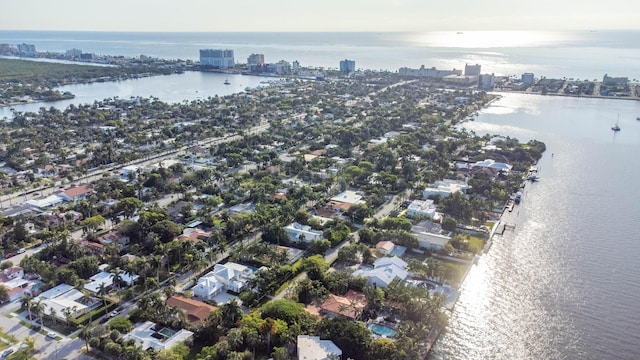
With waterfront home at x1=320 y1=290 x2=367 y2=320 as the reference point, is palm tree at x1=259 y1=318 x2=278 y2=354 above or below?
above

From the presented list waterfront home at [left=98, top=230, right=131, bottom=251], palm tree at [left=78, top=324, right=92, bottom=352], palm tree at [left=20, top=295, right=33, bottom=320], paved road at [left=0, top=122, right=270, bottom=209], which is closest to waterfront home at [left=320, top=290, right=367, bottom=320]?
palm tree at [left=78, top=324, right=92, bottom=352]

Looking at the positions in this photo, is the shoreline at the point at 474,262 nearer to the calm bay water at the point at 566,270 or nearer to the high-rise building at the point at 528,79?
the calm bay water at the point at 566,270

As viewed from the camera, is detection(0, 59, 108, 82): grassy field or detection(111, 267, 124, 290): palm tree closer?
detection(111, 267, 124, 290): palm tree

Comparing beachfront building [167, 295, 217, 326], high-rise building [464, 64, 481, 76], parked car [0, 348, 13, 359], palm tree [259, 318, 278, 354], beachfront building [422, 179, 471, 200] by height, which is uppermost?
high-rise building [464, 64, 481, 76]

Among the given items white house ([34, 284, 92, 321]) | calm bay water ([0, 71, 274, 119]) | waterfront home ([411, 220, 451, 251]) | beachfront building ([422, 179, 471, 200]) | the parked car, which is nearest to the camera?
the parked car

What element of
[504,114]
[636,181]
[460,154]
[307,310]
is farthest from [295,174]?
[504,114]

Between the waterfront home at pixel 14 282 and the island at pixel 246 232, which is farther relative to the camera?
the waterfront home at pixel 14 282

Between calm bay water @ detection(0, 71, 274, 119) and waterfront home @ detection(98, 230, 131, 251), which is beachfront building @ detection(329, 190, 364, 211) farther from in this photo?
calm bay water @ detection(0, 71, 274, 119)

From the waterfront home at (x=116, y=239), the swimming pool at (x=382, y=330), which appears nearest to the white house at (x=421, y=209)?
the swimming pool at (x=382, y=330)
